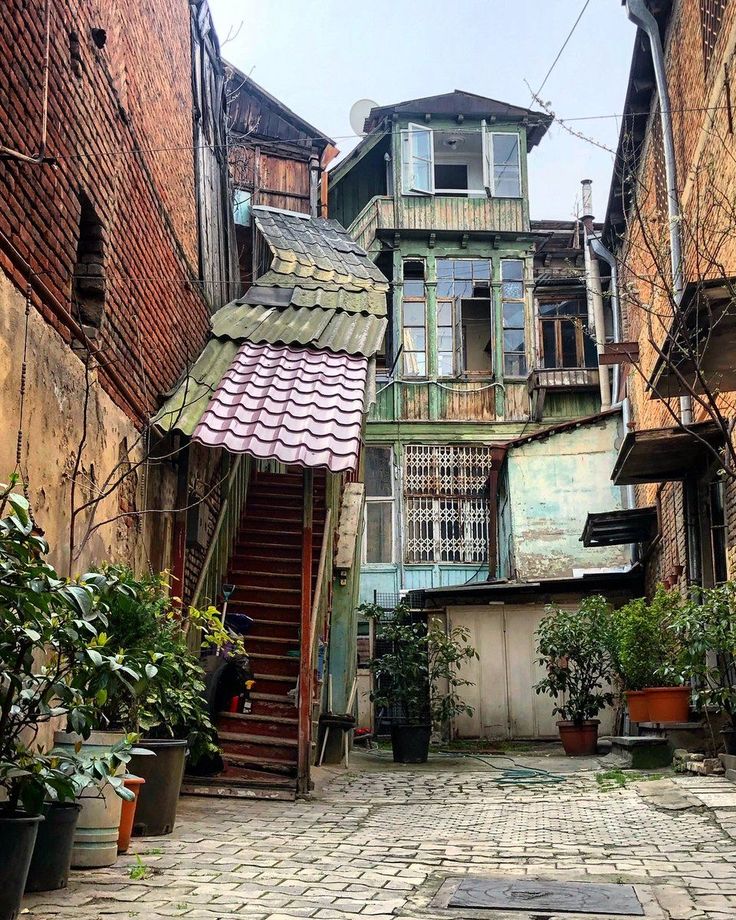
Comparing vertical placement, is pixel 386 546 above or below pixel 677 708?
above

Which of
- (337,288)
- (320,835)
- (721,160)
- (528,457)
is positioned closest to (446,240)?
(528,457)

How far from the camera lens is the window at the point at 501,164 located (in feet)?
69.4

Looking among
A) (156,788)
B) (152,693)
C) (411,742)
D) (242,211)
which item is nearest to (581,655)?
(411,742)

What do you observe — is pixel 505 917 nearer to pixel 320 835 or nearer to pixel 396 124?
pixel 320 835

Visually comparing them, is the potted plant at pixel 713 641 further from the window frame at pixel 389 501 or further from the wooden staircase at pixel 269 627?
the window frame at pixel 389 501

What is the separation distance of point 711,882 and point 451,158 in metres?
19.2

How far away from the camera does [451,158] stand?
21688 millimetres

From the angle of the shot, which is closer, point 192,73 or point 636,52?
point 192,73

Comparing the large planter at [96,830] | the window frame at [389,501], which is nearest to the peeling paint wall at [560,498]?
the window frame at [389,501]

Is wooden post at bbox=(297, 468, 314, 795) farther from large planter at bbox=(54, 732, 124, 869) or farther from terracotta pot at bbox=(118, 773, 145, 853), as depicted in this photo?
large planter at bbox=(54, 732, 124, 869)

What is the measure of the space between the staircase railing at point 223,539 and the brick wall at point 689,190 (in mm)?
4620

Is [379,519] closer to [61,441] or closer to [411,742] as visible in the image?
[411,742]

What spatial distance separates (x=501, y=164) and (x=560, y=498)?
774 cm

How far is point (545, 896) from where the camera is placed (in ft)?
14.1
